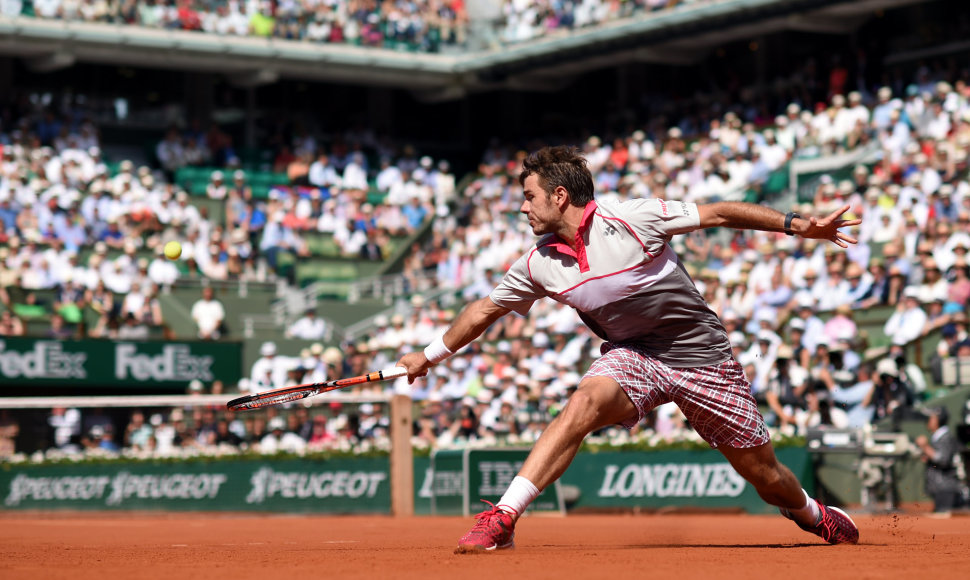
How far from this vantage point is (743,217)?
7184 millimetres

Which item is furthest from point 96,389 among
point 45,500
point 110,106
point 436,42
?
point 436,42

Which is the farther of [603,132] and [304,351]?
[603,132]

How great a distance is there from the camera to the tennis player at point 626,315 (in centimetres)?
716

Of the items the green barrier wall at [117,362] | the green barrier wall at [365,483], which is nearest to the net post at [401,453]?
the green barrier wall at [365,483]

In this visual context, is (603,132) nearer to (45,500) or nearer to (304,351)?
(304,351)

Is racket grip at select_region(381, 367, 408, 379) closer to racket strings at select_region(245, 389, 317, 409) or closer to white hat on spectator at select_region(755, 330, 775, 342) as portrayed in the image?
racket strings at select_region(245, 389, 317, 409)

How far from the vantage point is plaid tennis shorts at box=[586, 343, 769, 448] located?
7.43m

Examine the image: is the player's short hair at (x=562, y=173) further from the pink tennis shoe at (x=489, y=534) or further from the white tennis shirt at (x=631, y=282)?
the pink tennis shoe at (x=489, y=534)

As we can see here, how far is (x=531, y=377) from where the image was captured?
20.1 meters

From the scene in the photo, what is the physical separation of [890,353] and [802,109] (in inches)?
451

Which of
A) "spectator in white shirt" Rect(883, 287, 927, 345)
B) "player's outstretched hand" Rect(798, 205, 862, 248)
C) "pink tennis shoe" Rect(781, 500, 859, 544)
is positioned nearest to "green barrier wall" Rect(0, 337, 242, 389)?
"spectator in white shirt" Rect(883, 287, 927, 345)

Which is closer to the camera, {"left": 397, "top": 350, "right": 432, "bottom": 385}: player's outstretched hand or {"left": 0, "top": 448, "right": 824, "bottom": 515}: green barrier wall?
{"left": 397, "top": 350, "right": 432, "bottom": 385}: player's outstretched hand

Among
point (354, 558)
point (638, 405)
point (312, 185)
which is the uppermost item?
point (312, 185)

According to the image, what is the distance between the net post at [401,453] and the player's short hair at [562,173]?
33.2 ft
